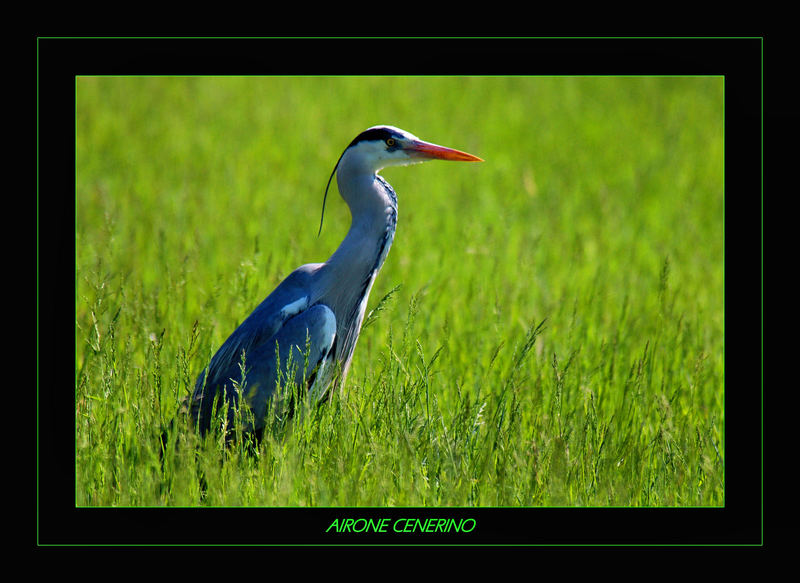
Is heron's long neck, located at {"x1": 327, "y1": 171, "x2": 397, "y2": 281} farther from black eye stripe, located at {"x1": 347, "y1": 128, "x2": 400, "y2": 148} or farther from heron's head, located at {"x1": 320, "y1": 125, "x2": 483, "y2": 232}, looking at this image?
black eye stripe, located at {"x1": 347, "y1": 128, "x2": 400, "y2": 148}

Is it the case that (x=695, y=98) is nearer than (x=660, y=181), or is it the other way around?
(x=660, y=181)

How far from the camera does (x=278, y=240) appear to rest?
6621 mm

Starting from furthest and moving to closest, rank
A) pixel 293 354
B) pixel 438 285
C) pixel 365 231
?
pixel 438 285
pixel 365 231
pixel 293 354

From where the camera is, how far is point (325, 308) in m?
3.78

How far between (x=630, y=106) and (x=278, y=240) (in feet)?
19.0

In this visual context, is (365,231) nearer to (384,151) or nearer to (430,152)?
(384,151)

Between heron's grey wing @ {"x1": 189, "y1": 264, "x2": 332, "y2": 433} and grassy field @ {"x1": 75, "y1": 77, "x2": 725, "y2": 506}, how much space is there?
149mm

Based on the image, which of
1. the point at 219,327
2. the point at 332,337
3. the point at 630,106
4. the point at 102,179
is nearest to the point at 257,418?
the point at 332,337

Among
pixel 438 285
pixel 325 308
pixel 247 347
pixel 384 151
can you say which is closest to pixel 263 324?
pixel 247 347

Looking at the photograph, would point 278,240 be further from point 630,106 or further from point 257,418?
point 630,106

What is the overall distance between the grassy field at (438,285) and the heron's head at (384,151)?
0.76m

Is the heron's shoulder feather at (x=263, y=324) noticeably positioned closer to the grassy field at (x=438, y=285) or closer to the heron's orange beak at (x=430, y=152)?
the grassy field at (x=438, y=285)

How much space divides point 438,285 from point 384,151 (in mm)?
1963
